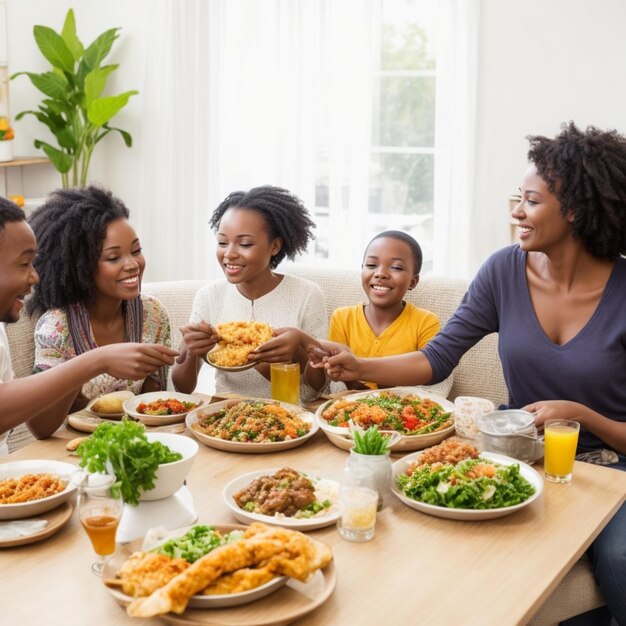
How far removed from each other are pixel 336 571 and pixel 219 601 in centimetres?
25

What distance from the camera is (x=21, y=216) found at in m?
2.11

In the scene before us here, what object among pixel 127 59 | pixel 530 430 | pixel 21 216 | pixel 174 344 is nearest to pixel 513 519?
pixel 530 430

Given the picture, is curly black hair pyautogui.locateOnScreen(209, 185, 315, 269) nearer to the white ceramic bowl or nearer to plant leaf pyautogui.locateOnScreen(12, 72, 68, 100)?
the white ceramic bowl

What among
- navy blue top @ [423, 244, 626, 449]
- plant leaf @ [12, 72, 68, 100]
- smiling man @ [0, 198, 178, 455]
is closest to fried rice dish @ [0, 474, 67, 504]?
smiling man @ [0, 198, 178, 455]

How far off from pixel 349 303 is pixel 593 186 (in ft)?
3.87

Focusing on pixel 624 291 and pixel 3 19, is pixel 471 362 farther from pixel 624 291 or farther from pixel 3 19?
pixel 3 19

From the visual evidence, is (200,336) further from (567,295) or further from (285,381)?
(567,295)

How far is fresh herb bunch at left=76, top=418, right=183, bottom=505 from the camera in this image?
5.01 feet

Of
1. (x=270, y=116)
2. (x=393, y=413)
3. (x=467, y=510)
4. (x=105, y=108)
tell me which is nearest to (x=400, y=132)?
(x=270, y=116)

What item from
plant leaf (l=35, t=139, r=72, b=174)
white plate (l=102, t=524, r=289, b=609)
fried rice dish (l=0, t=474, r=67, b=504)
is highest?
plant leaf (l=35, t=139, r=72, b=174)

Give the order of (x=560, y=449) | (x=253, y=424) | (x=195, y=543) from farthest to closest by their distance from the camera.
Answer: (x=253, y=424) → (x=560, y=449) → (x=195, y=543)

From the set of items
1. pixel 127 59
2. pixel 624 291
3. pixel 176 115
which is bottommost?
pixel 624 291

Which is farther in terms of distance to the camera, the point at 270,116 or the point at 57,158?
the point at 57,158

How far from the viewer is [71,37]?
500 centimetres
